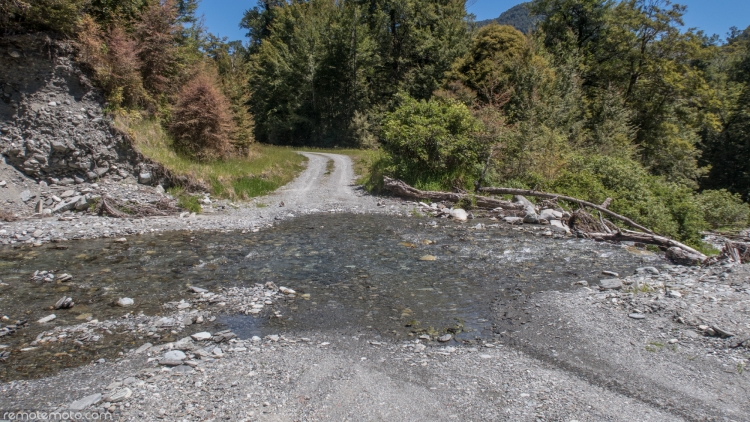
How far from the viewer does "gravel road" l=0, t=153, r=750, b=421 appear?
4582mm

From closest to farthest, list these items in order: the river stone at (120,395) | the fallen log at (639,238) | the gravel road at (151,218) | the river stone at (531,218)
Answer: the river stone at (120,395) → the fallen log at (639,238) → the gravel road at (151,218) → the river stone at (531,218)

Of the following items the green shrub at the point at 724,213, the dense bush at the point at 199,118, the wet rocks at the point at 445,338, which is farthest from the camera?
the green shrub at the point at 724,213

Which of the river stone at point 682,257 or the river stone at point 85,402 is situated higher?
the river stone at point 682,257

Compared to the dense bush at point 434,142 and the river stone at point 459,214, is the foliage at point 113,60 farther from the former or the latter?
the river stone at point 459,214

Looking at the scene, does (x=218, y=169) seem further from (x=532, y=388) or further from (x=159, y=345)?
(x=532, y=388)

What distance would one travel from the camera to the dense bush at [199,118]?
19281 millimetres

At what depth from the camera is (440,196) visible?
714 inches

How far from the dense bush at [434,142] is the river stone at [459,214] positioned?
3407mm

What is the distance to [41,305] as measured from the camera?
7.21 meters

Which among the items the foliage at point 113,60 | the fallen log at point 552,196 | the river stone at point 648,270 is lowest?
the river stone at point 648,270

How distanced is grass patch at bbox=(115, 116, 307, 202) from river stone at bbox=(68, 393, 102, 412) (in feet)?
43.1

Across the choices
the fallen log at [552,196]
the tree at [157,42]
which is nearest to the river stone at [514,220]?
the fallen log at [552,196]

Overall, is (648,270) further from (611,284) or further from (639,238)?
(639,238)

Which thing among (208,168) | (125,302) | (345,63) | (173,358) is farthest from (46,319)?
(345,63)
